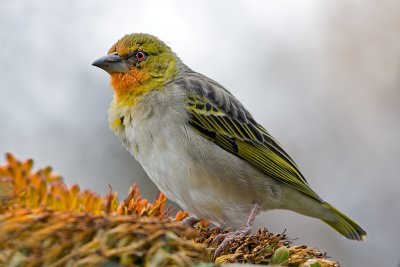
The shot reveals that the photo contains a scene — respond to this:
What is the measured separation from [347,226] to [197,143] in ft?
4.62

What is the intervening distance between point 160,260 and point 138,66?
3.68m

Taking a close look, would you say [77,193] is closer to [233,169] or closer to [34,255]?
[34,255]

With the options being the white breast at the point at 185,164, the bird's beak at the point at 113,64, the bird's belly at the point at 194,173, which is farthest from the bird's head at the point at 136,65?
the bird's belly at the point at 194,173

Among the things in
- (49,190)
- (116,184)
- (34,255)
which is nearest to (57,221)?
(34,255)

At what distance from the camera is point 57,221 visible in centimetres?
153

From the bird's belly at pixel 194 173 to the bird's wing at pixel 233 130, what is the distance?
6.7 inches

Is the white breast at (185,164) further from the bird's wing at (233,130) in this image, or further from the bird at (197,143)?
the bird's wing at (233,130)

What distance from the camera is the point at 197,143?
4.69m

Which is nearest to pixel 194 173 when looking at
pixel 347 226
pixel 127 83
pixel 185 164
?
pixel 185 164

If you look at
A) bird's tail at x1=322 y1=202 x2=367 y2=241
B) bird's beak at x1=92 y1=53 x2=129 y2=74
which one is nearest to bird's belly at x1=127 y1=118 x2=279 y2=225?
bird's beak at x1=92 y1=53 x2=129 y2=74

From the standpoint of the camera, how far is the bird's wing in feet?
16.1

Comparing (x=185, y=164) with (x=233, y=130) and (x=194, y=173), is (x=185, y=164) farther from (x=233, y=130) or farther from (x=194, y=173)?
(x=233, y=130)

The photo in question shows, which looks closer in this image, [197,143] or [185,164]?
[185,164]

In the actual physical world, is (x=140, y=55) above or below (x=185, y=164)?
above
